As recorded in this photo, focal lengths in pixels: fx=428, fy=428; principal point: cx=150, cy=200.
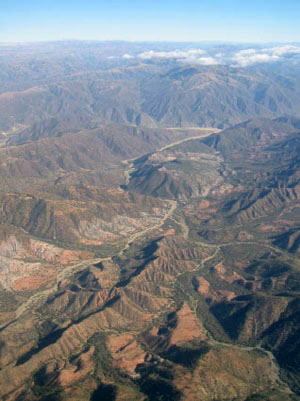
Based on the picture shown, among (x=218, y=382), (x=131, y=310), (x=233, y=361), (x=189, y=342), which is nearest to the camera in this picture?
(x=218, y=382)

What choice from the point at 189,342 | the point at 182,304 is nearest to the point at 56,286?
the point at 182,304

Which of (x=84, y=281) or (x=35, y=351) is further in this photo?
(x=84, y=281)

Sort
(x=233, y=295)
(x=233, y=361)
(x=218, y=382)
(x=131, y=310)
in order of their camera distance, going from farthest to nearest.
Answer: (x=233, y=295) → (x=131, y=310) → (x=233, y=361) → (x=218, y=382)

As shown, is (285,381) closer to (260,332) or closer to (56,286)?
(260,332)

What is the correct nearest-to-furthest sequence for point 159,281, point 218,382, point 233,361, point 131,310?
point 218,382 < point 233,361 < point 131,310 < point 159,281

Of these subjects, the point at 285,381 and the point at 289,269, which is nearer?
the point at 285,381

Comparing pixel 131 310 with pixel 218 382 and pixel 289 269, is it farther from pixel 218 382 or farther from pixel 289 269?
pixel 289 269

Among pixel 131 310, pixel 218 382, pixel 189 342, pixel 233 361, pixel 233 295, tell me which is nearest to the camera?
pixel 218 382

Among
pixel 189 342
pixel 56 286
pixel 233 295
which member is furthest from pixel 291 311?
pixel 56 286

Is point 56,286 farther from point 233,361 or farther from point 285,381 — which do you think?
point 285,381
